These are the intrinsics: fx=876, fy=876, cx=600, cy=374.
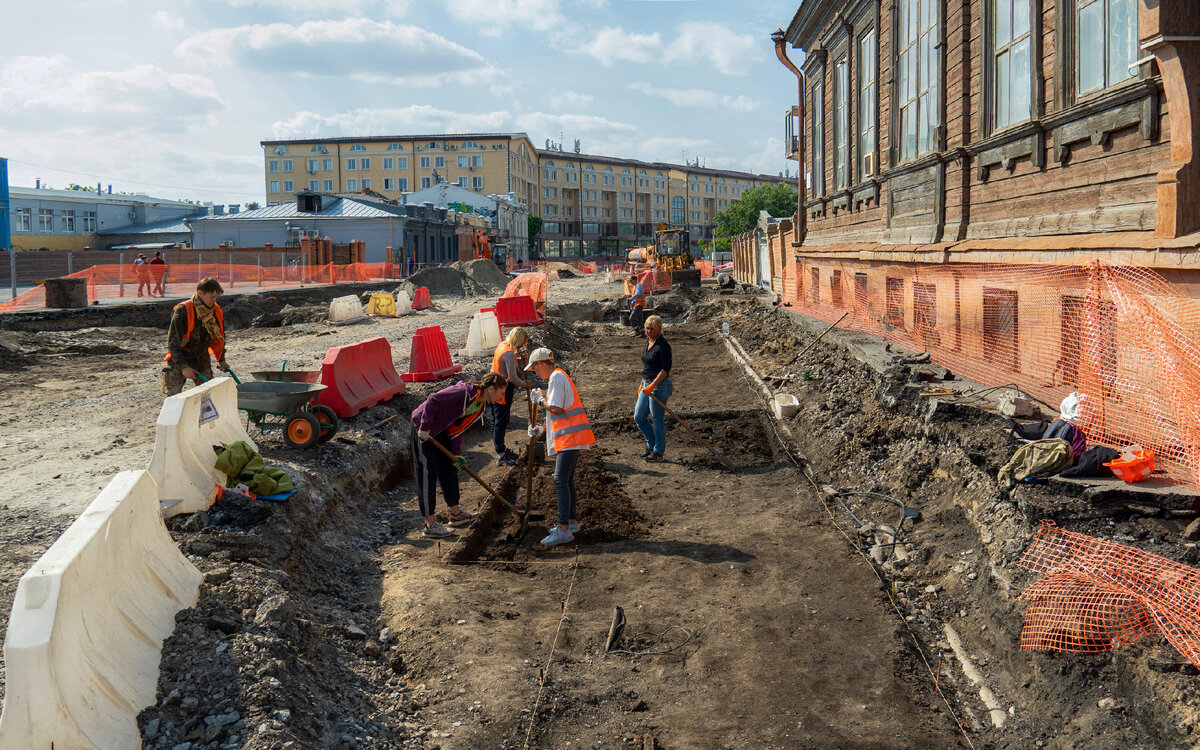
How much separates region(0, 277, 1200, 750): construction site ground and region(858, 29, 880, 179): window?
6.33 meters

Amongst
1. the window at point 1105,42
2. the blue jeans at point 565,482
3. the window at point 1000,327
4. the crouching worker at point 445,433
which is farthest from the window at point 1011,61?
the crouching worker at point 445,433

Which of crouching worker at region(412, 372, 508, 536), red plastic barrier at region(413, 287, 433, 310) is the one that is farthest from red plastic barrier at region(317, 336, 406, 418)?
red plastic barrier at region(413, 287, 433, 310)

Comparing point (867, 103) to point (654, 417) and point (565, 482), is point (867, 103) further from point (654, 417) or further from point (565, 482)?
point (565, 482)

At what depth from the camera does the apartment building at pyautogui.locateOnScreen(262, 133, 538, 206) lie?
92.9 meters

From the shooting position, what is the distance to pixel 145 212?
73750 millimetres

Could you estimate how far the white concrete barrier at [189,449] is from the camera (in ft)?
20.4

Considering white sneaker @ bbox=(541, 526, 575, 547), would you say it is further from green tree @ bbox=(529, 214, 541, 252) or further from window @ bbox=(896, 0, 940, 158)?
green tree @ bbox=(529, 214, 541, 252)

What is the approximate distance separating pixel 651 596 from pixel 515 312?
15.4m

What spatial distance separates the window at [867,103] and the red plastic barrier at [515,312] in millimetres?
8423

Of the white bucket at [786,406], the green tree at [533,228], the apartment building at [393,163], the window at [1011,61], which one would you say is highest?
the apartment building at [393,163]

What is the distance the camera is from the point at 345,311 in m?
25.3

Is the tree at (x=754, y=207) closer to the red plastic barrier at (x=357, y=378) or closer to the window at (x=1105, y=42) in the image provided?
the red plastic barrier at (x=357, y=378)

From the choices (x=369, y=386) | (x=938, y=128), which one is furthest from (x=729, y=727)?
(x=938, y=128)

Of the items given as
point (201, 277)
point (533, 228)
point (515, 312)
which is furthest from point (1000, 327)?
point (533, 228)
